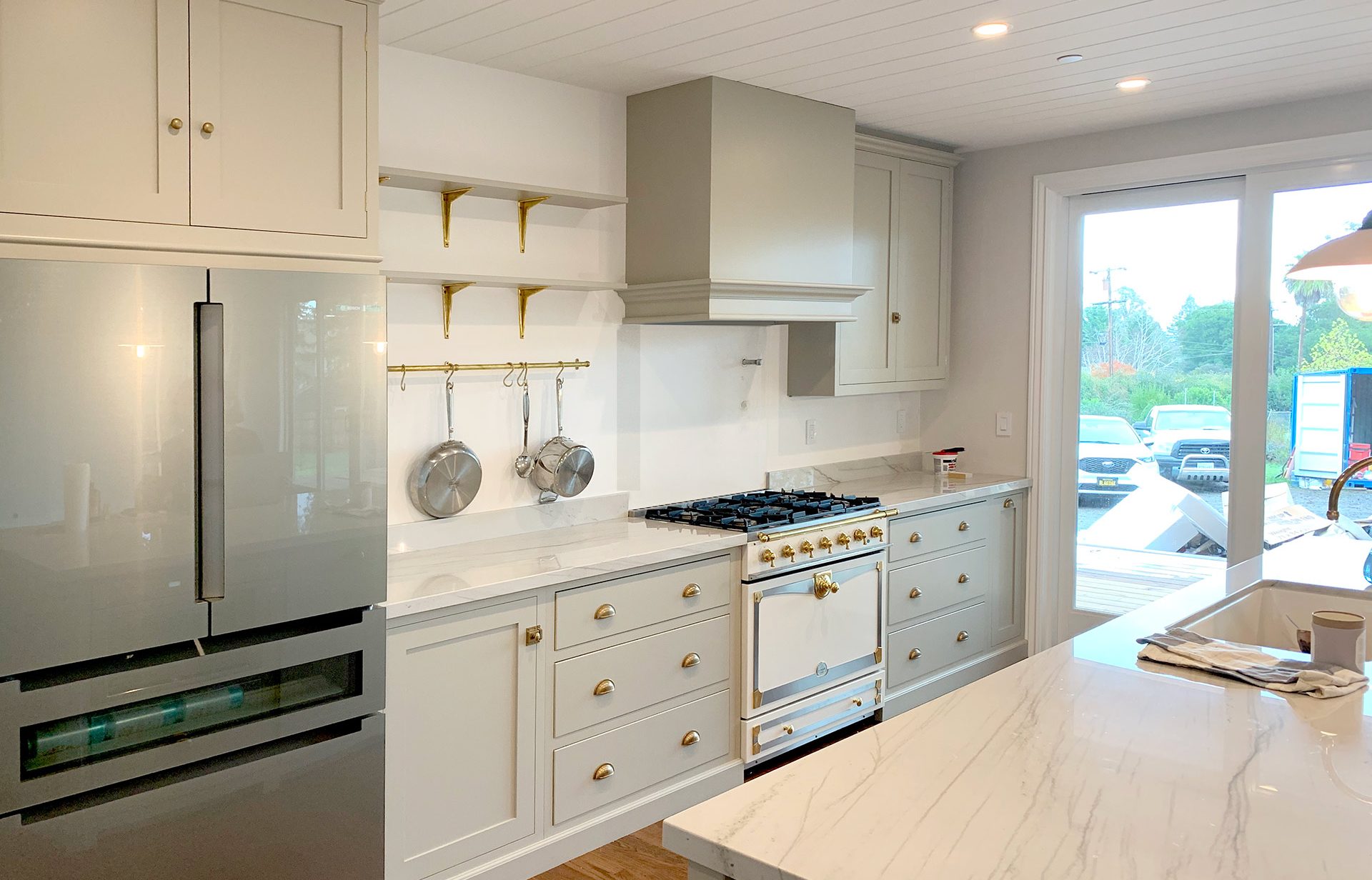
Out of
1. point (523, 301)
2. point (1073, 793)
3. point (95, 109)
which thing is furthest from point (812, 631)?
point (95, 109)

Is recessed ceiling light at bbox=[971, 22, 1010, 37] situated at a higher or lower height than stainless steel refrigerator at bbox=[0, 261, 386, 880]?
higher

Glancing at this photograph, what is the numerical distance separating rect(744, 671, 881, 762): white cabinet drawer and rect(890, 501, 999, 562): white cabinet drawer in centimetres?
52

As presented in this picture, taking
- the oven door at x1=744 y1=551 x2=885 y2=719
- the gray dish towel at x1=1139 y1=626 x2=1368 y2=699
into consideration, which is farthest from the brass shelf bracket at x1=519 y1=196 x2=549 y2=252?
the gray dish towel at x1=1139 y1=626 x2=1368 y2=699

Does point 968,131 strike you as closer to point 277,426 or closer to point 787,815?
point 277,426

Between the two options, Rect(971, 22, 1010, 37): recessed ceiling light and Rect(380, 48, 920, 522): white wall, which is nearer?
Rect(971, 22, 1010, 37): recessed ceiling light

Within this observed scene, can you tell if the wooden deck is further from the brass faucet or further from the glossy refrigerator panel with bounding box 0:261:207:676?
the glossy refrigerator panel with bounding box 0:261:207:676

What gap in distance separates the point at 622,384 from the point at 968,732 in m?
2.35

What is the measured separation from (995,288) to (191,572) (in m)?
3.84

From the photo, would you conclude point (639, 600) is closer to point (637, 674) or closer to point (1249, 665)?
point (637, 674)

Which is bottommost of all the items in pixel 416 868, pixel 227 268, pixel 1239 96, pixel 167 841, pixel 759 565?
pixel 416 868

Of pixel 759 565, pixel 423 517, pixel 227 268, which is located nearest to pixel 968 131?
pixel 759 565

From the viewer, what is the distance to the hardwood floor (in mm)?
2959

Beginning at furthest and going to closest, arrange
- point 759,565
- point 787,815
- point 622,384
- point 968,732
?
point 622,384
point 759,565
point 968,732
point 787,815

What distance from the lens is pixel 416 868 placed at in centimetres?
267
